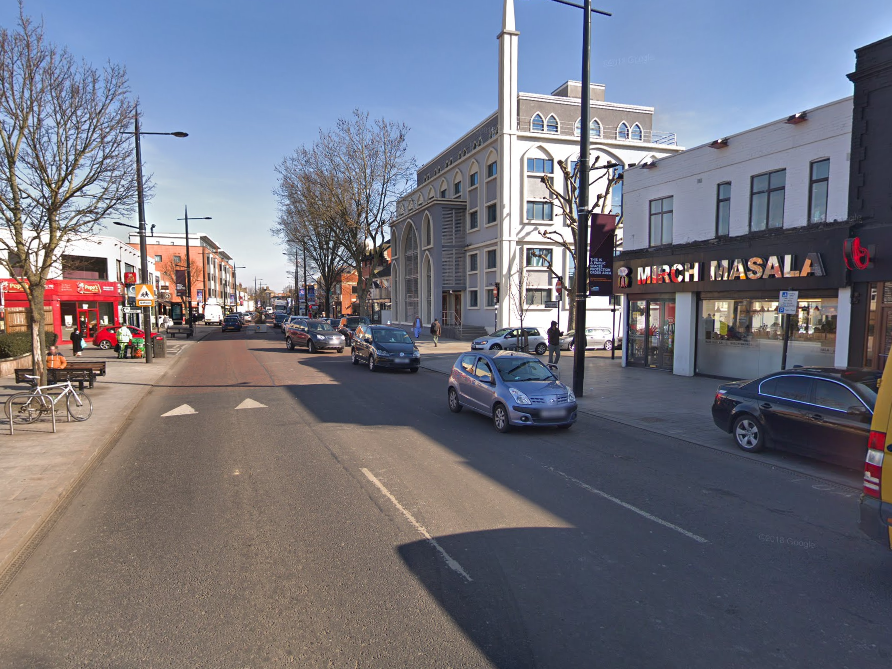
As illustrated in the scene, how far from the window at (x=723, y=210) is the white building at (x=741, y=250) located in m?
0.04

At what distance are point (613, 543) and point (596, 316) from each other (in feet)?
117

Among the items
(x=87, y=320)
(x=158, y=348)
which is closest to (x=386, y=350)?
(x=158, y=348)

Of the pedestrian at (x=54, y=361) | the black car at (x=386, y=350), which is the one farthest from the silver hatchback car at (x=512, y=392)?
the pedestrian at (x=54, y=361)

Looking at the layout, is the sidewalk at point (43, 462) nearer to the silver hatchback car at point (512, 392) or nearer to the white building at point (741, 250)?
the silver hatchback car at point (512, 392)

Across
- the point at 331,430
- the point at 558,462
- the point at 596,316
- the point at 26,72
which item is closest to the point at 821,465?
the point at 558,462

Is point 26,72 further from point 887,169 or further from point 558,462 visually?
point 887,169

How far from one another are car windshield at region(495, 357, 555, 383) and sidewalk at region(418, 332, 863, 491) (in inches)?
83.1

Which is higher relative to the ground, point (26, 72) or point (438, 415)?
point (26, 72)

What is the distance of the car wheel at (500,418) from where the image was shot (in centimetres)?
1001

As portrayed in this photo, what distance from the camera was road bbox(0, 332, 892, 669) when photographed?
365 centimetres

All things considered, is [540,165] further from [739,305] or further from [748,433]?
[748,433]

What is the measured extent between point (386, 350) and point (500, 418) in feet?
33.6

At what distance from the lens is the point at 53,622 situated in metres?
3.96

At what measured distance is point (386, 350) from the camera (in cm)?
1984
